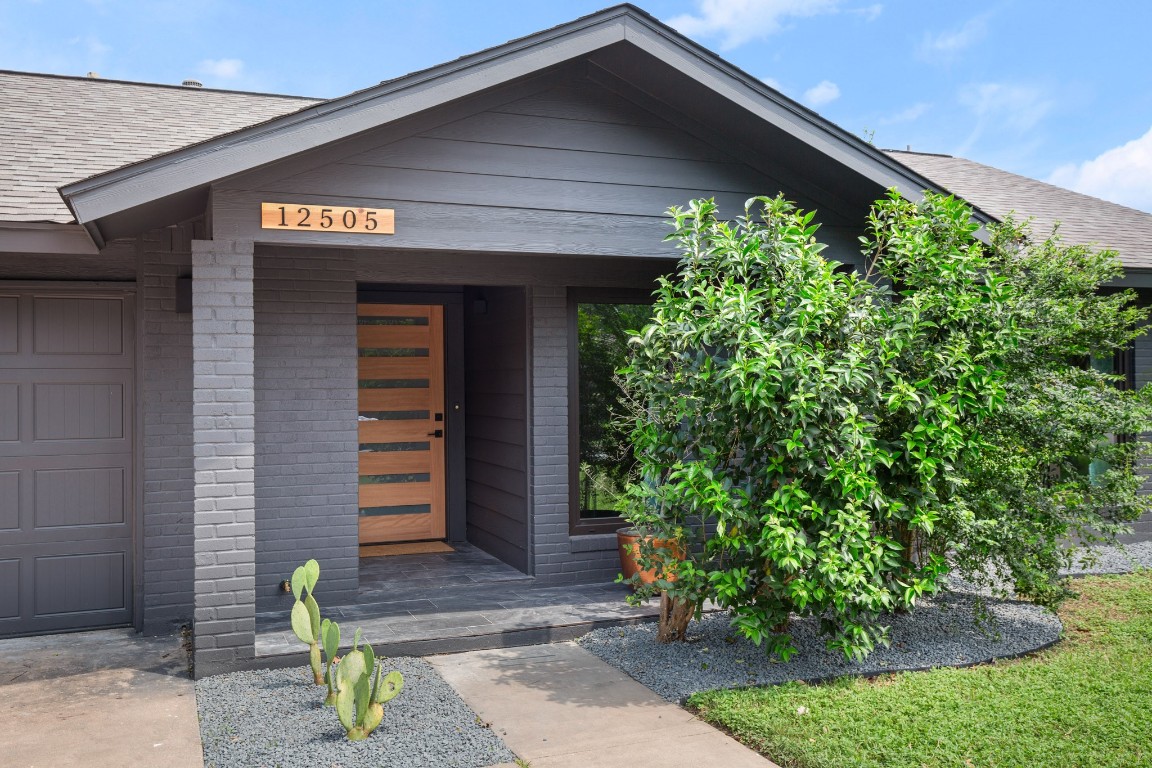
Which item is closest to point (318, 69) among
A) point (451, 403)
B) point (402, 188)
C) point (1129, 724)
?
point (451, 403)

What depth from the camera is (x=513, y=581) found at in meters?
7.30

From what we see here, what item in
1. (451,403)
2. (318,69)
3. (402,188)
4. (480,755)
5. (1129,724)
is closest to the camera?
(480,755)

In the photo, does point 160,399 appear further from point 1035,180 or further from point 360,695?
point 1035,180

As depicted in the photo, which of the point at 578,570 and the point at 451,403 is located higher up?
the point at 451,403

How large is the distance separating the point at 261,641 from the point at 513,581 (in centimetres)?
217

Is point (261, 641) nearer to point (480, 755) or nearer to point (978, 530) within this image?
point (480, 755)

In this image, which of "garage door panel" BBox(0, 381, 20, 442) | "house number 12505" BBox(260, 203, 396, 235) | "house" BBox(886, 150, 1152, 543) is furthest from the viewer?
"house" BBox(886, 150, 1152, 543)

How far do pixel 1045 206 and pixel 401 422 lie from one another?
7.41 metres

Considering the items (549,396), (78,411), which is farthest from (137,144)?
(549,396)

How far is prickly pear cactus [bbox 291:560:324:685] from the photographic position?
479 cm

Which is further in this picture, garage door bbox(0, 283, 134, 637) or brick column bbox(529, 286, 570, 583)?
brick column bbox(529, 286, 570, 583)

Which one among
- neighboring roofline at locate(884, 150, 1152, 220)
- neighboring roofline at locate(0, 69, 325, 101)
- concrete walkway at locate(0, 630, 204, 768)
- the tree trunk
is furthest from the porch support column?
neighboring roofline at locate(884, 150, 1152, 220)

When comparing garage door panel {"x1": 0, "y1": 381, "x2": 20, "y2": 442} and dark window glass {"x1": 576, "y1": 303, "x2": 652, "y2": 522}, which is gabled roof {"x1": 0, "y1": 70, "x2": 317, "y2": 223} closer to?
garage door panel {"x1": 0, "y1": 381, "x2": 20, "y2": 442}

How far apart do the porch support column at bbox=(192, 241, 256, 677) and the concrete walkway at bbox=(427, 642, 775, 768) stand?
1.18 meters
